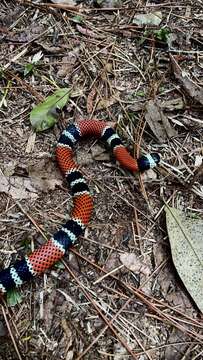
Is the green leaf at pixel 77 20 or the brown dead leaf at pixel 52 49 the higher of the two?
the green leaf at pixel 77 20

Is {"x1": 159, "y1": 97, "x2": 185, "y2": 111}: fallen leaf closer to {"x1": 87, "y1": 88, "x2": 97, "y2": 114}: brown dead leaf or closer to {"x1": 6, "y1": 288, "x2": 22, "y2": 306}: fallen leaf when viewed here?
{"x1": 87, "y1": 88, "x2": 97, "y2": 114}: brown dead leaf

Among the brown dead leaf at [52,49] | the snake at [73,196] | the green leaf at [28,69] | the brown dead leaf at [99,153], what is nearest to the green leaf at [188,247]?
the snake at [73,196]

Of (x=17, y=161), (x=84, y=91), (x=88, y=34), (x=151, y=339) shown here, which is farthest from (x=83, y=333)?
(x=88, y=34)

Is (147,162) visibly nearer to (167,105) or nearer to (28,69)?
(167,105)

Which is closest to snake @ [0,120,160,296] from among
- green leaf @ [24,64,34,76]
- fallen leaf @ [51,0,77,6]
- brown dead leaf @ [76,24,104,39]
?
green leaf @ [24,64,34,76]

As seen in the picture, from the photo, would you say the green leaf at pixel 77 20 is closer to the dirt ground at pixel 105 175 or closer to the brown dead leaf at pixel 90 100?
the dirt ground at pixel 105 175
